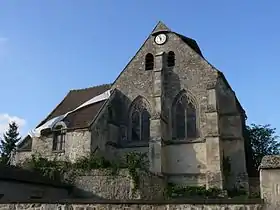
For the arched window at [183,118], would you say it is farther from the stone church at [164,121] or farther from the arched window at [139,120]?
the arched window at [139,120]

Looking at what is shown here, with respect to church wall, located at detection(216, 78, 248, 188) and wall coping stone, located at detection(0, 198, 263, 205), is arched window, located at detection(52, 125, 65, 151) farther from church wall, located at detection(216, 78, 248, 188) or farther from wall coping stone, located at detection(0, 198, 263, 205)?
wall coping stone, located at detection(0, 198, 263, 205)

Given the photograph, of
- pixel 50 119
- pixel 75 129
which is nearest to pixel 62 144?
pixel 75 129

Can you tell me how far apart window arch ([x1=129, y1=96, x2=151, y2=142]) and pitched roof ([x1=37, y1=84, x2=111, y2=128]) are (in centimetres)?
268

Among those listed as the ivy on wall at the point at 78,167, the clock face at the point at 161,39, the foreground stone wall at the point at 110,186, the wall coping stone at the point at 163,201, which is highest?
the clock face at the point at 161,39

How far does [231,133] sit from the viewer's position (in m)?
26.6

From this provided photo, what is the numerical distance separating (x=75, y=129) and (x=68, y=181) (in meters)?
5.08

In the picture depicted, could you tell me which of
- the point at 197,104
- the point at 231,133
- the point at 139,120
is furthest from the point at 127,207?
the point at 139,120

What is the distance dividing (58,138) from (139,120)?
6.29m

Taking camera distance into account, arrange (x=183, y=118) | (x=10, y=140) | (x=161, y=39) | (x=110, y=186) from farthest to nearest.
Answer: (x=10, y=140), (x=161, y=39), (x=183, y=118), (x=110, y=186)

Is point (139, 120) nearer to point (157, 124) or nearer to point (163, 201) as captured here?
point (157, 124)

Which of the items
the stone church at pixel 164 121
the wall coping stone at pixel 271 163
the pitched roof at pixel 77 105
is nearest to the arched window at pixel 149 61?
the stone church at pixel 164 121

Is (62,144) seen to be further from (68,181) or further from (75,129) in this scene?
(68,181)

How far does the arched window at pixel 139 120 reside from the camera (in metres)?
Result: 28.9

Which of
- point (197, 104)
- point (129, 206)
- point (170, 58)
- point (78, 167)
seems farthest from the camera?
point (170, 58)
